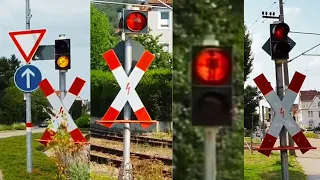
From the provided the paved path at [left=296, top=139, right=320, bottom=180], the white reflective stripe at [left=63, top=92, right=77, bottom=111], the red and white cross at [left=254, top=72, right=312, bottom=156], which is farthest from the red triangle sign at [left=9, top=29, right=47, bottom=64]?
the paved path at [left=296, top=139, right=320, bottom=180]

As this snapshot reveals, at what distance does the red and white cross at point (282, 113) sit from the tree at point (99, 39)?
1.06m

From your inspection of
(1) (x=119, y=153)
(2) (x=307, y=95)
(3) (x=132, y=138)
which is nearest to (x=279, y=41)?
(2) (x=307, y=95)

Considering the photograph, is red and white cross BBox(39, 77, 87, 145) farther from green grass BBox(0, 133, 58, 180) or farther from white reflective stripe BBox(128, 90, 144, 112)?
white reflective stripe BBox(128, 90, 144, 112)

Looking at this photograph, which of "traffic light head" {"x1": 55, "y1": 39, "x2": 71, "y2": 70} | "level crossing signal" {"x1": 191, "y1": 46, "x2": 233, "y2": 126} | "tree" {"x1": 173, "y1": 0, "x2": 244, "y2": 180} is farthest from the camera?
"traffic light head" {"x1": 55, "y1": 39, "x2": 71, "y2": 70}

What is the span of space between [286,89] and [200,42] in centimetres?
138

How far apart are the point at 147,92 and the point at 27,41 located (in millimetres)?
1003

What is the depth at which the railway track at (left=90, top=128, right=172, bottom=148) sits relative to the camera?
139 inches

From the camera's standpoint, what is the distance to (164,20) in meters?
3.35

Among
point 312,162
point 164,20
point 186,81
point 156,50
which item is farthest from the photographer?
point 312,162

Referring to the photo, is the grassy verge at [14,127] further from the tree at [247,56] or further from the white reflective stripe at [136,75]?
the tree at [247,56]

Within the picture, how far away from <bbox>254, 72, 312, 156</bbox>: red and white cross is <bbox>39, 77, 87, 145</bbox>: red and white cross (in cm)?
135

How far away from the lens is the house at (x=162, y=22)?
3320 millimetres

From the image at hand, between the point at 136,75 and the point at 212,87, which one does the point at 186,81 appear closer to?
the point at 212,87

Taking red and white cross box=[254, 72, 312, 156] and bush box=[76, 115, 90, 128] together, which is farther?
bush box=[76, 115, 90, 128]
